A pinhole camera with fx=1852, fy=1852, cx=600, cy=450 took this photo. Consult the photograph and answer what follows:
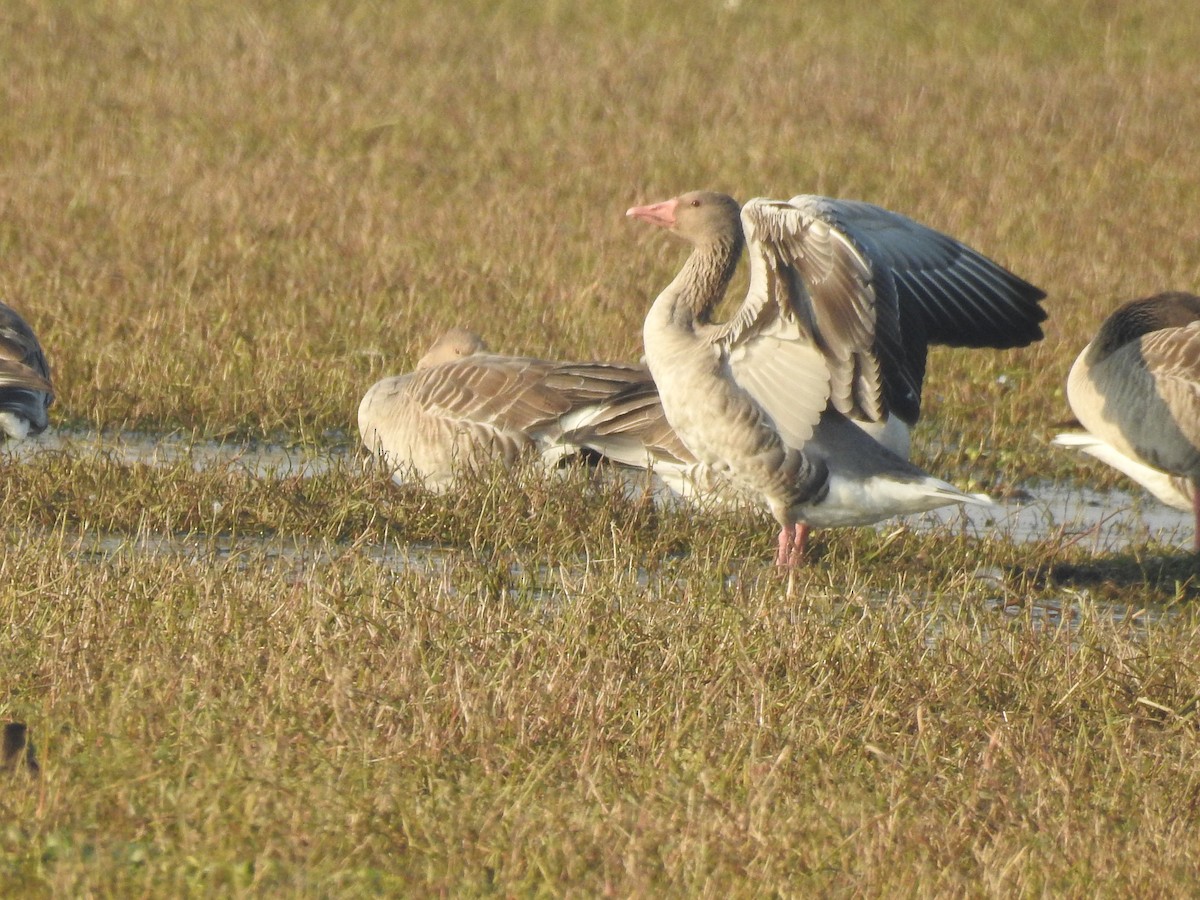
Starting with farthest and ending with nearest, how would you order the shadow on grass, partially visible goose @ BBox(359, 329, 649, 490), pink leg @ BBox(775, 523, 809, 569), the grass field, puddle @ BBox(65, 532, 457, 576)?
1. partially visible goose @ BBox(359, 329, 649, 490)
2. the shadow on grass
3. pink leg @ BBox(775, 523, 809, 569)
4. puddle @ BBox(65, 532, 457, 576)
5. the grass field

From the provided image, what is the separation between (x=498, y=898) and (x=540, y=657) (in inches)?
65.2

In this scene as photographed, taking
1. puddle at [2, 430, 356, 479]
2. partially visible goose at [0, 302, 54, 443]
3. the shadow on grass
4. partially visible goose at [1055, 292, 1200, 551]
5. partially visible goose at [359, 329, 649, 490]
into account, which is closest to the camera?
partially visible goose at [0, 302, 54, 443]

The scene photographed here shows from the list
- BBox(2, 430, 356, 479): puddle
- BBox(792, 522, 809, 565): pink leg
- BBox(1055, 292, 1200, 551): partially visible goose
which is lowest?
BBox(2, 430, 356, 479): puddle

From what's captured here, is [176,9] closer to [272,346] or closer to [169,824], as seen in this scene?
[272,346]

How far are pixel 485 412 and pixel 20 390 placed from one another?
6.63 feet

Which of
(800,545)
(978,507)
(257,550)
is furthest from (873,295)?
(257,550)

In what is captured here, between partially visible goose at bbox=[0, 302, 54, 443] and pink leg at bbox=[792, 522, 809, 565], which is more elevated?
partially visible goose at bbox=[0, 302, 54, 443]

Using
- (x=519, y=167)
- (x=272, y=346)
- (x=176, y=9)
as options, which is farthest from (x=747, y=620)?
(x=176, y=9)

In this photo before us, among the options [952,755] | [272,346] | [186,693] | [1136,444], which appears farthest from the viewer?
[272,346]

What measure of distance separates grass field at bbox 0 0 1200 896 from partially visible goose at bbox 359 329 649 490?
1.26 ft

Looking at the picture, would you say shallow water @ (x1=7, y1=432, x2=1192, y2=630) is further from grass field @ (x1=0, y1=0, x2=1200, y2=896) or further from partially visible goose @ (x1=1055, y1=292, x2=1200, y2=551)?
partially visible goose @ (x1=1055, y1=292, x2=1200, y2=551)

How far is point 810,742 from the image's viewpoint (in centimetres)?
493

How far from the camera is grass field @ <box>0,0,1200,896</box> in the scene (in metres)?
4.11

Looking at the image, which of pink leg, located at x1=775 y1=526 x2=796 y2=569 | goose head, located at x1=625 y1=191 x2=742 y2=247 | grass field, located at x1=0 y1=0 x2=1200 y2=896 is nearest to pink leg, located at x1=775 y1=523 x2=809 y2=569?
pink leg, located at x1=775 y1=526 x2=796 y2=569
